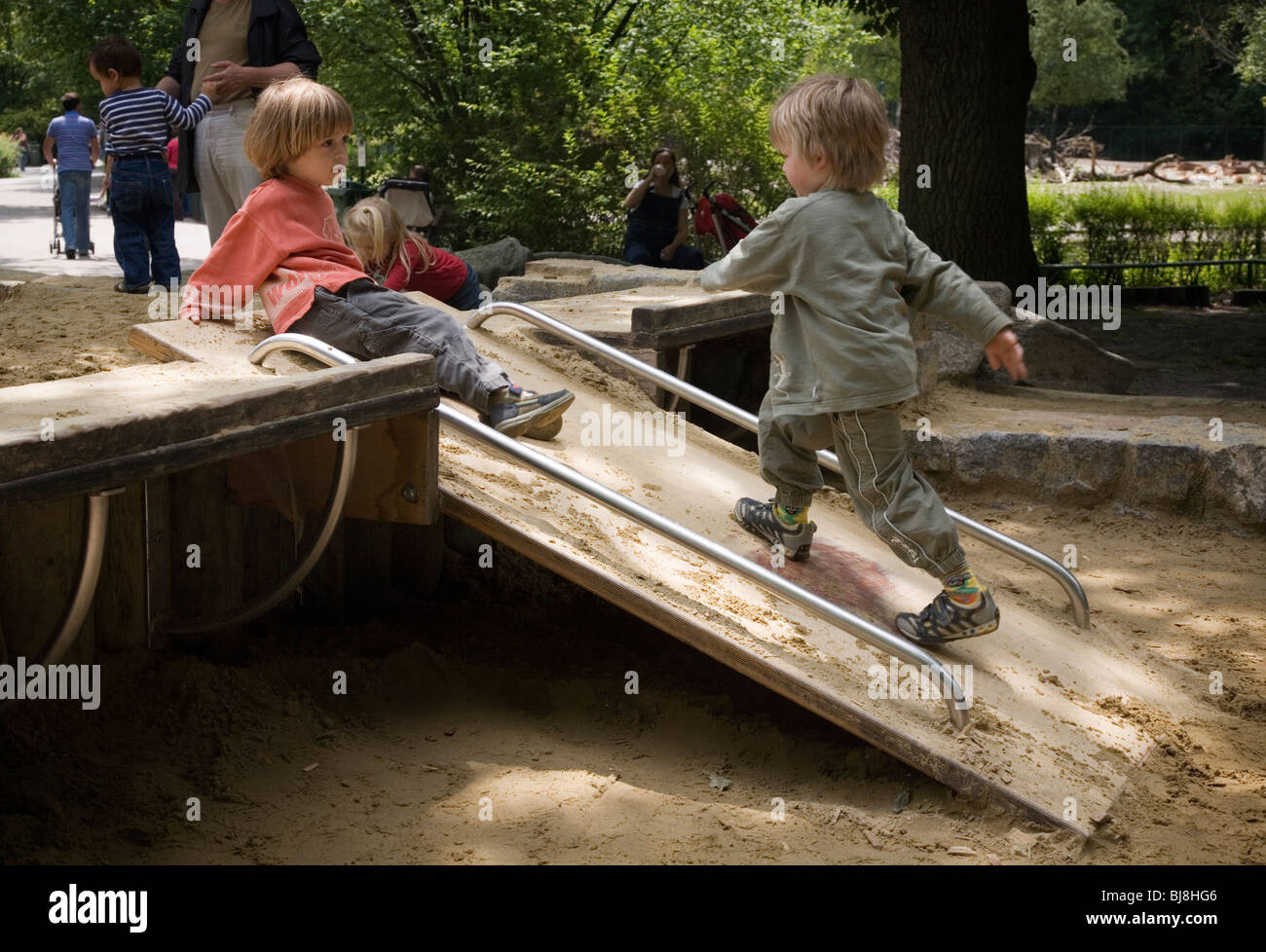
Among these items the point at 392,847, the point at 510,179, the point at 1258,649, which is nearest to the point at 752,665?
the point at 392,847

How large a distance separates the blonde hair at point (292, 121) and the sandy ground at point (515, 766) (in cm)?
146

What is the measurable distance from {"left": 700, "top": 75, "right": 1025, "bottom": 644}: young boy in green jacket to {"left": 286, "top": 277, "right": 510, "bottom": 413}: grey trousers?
37.0 inches

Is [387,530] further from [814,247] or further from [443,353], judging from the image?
[814,247]

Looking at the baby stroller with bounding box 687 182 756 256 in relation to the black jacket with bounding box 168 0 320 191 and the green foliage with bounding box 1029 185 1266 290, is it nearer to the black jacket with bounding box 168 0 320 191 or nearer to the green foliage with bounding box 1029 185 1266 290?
the green foliage with bounding box 1029 185 1266 290

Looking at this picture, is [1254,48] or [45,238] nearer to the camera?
[45,238]

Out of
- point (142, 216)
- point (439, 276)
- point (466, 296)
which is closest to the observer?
point (439, 276)

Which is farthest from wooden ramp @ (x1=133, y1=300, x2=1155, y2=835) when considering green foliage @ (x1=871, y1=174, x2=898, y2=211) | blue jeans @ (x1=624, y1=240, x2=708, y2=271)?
green foliage @ (x1=871, y1=174, x2=898, y2=211)

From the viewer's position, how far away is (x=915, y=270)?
3.66 m

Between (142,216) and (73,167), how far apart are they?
7573 millimetres

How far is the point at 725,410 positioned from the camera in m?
4.90

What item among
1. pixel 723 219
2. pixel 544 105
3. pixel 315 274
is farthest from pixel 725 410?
pixel 544 105

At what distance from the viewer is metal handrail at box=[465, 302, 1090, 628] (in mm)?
4379

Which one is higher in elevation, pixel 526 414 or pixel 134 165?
pixel 134 165

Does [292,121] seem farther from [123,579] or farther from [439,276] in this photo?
[439,276]
